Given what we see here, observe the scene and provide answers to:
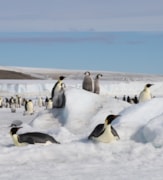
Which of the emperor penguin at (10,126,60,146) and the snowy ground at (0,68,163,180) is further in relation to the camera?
the emperor penguin at (10,126,60,146)

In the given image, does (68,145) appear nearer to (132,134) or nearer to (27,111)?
(132,134)

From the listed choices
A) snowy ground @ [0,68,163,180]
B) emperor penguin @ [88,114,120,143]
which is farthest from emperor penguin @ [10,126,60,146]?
emperor penguin @ [88,114,120,143]

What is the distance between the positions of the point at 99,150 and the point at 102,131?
11.1 inches

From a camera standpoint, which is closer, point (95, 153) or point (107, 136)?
point (95, 153)

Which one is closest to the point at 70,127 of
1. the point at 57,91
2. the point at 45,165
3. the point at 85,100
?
the point at 85,100

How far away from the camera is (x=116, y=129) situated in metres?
7.64

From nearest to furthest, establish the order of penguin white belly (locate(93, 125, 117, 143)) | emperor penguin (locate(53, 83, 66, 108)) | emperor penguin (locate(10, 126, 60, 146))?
penguin white belly (locate(93, 125, 117, 143)), emperor penguin (locate(10, 126, 60, 146)), emperor penguin (locate(53, 83, 66, 108))

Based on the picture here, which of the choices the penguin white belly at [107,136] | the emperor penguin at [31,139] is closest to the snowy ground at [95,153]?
the penguin white belly at [107,136]

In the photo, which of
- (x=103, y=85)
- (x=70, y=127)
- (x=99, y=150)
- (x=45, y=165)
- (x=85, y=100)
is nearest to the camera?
(x=45, y=165)

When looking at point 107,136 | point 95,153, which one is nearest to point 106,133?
point 107,136

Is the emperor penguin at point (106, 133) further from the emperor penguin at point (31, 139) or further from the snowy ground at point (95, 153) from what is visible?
the emperor penguin at point (31, 139)

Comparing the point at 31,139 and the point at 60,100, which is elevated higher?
the point at 60,100

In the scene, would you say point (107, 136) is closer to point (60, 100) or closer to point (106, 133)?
point (106, 133)

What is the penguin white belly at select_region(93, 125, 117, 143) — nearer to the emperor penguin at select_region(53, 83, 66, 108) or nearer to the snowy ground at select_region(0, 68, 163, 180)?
the snowy ground at select_region(0, 68, 163, 180)
